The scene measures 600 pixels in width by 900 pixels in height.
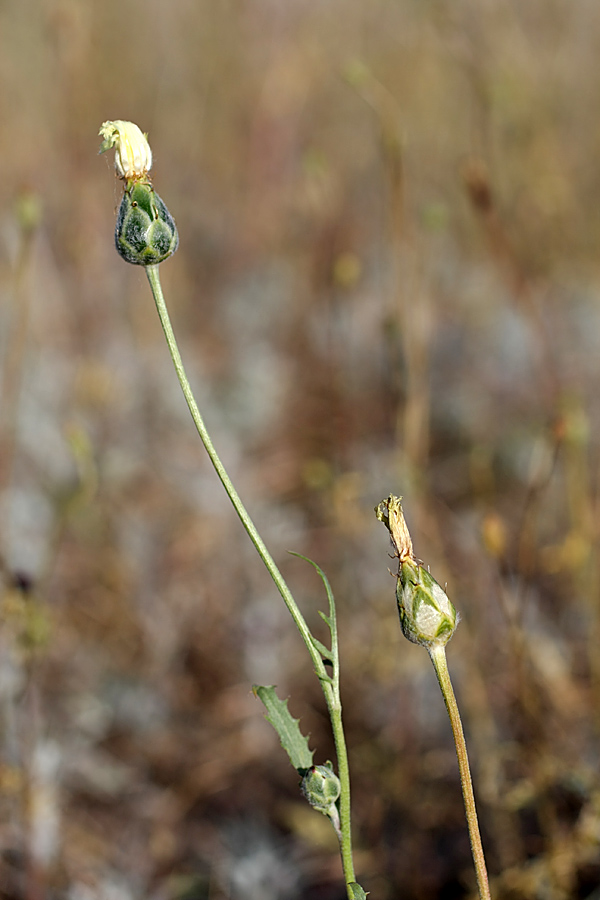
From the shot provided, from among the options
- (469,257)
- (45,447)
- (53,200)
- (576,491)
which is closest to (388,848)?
(576,491)

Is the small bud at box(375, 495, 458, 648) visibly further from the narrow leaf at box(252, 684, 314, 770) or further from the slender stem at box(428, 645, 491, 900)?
the narrow leaf at box(252, 684, 314, 770)

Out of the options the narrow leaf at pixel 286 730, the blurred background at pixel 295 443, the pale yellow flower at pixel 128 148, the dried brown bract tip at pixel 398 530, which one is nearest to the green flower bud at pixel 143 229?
the pale yellow flower at pixel 128 148

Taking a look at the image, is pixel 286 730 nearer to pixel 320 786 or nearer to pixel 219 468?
pixel 320 786

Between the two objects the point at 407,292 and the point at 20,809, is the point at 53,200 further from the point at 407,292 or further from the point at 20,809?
the point at 20,809

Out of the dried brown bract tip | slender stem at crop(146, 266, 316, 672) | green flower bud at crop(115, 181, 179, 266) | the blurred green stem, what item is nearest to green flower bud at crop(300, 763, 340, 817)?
the blurred green stem

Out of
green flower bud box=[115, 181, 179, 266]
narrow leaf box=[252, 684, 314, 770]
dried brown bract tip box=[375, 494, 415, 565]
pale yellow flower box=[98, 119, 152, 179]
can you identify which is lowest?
narrow leaf box=[252, 684, 314, 770]

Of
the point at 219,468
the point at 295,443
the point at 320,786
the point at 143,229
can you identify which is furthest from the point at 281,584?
the point at 295,443
